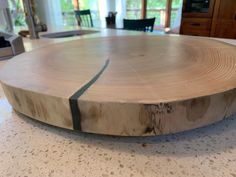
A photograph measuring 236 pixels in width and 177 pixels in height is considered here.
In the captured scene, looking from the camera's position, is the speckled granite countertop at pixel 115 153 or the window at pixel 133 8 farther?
the window at pixel 133 8

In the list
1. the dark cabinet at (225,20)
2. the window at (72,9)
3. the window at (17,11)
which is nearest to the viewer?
the window at (17,11)

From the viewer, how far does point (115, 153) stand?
0.31m

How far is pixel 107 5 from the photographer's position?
508 centimetres

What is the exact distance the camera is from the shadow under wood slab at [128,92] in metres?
0.27

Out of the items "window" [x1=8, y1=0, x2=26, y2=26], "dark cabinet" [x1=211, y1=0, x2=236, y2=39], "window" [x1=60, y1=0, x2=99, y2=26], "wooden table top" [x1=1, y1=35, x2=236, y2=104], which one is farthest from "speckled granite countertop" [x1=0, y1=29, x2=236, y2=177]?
"window" [x1=60, y1=0, x2=99, y2=26]

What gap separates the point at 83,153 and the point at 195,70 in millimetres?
262

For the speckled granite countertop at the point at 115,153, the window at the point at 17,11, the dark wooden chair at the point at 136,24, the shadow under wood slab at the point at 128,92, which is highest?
the window at the point at 17,11

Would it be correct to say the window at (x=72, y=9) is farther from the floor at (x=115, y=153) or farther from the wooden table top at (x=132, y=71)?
the floor at (x=115, y=153)

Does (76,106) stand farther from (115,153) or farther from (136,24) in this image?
(136,24)

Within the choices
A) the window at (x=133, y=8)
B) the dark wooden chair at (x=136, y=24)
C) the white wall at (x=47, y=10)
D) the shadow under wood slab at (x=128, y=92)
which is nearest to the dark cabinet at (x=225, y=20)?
the dark wooden chair at (x=136, y=24)

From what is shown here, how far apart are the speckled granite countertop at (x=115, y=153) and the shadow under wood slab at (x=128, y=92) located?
0.04 metres

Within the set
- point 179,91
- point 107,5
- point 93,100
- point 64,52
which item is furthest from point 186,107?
point 107,5

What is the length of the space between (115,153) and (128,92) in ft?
0.35

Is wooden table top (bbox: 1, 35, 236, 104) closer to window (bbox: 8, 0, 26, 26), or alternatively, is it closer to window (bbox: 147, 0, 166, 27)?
window (bbox: 8, 0, 26, 26)
